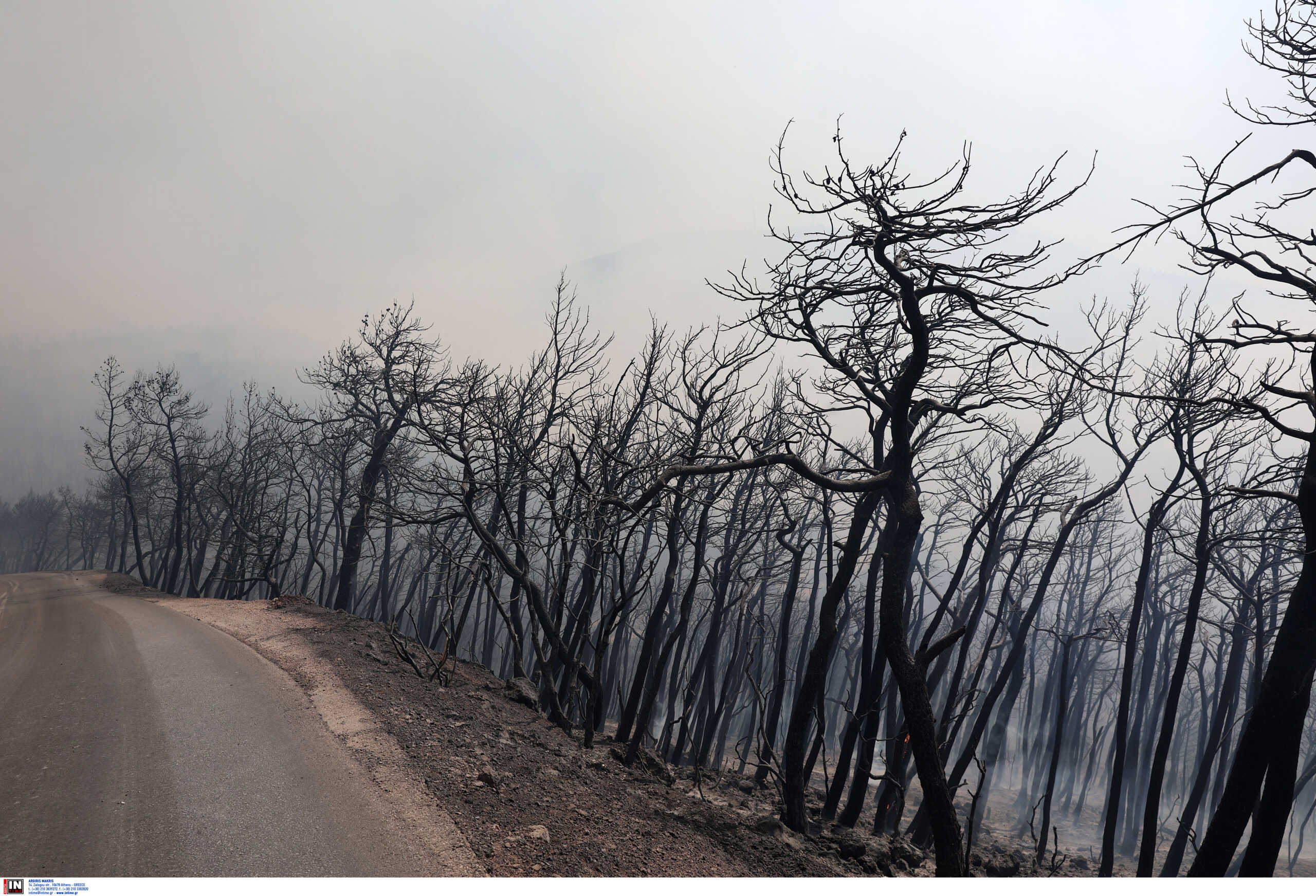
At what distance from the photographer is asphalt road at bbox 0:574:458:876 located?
4.16 m

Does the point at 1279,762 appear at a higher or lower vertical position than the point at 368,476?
lower

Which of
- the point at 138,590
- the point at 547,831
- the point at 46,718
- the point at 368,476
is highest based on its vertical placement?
the point at 368,476

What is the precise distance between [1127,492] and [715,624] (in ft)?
28.5

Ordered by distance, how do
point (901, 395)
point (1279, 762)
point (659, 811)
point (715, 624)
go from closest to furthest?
1. point (1279, 762)
2. point (901, 395)
3. point (659, 811)
4. point (715, 624)

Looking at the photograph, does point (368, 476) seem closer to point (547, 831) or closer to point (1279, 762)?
point (547, 831)

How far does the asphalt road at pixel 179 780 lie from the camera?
416 cm

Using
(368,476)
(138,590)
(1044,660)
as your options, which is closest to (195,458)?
(138,590)

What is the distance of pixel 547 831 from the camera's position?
4.95 meters

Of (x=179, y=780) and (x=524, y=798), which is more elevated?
(x=524, y=798)

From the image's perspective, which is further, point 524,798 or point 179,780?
point 524,798

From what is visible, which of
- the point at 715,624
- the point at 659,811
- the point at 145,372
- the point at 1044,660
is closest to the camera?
the point at 659,811

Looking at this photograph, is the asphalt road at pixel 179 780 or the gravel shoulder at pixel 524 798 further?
the gravel shoulder at pixel 524 798

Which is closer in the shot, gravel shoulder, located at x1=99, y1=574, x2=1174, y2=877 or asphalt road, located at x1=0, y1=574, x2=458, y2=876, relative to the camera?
asphalt road, located at x1=0, y1=574, x2=458, y2=876

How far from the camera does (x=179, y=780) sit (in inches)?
203
